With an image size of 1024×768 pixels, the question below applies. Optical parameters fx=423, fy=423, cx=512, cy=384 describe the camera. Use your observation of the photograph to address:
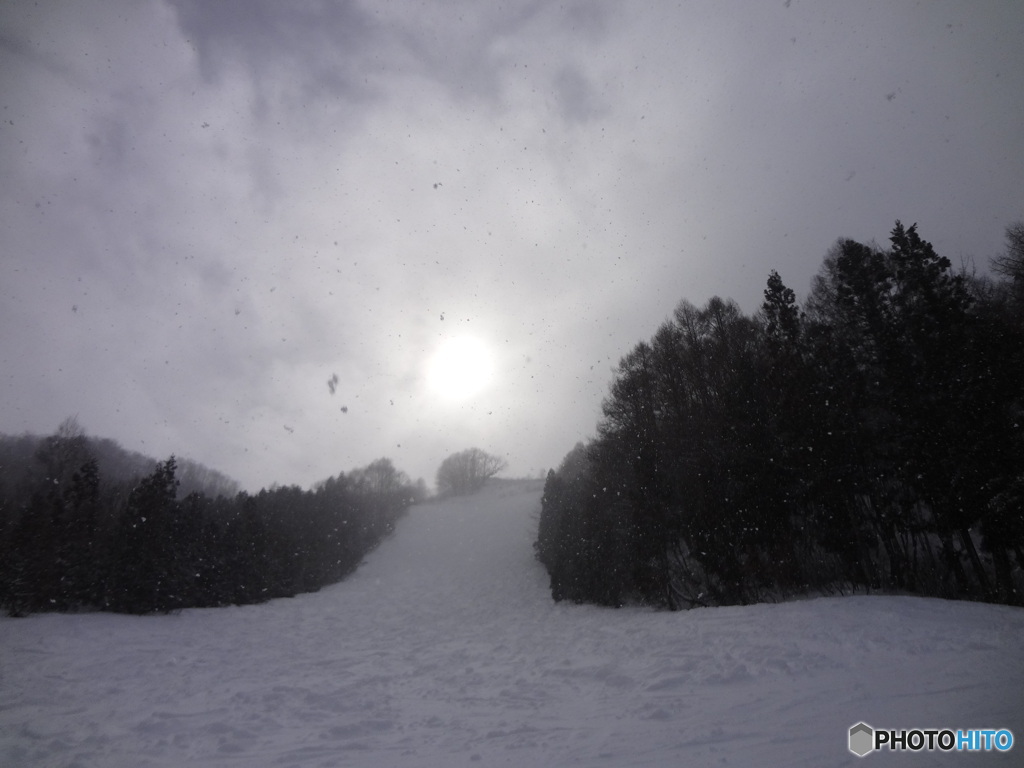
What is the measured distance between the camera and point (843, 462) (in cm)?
1569

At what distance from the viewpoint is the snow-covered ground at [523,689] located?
5242 mm

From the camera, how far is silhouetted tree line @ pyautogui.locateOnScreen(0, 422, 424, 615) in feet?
45.9

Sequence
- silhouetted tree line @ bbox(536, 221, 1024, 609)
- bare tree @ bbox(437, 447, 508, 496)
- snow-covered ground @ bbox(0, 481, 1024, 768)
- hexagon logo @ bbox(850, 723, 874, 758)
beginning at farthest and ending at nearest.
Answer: bare tree @ bbox(437, 447, 508, 496), silhouetted tree line @ bbox(536, 221, 1024, 609), snow-covered ground @ bbox(0, 481, 1024, 768), hexagon logo @ bbox(850, 723, 874, 758)

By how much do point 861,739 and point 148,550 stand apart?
815 inches

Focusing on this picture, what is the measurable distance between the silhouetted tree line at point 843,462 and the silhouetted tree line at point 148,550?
15.7m

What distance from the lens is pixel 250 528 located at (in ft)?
74.8

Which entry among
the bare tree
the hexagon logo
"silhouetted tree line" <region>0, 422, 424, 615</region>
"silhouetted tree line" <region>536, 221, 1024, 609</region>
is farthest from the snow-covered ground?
the bare tree

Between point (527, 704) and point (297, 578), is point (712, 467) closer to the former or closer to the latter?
point (527, 704)

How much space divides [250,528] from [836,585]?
26634mm

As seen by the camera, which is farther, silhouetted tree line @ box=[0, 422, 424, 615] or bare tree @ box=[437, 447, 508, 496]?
bare tree @ box=[437, 447, 508, 496]

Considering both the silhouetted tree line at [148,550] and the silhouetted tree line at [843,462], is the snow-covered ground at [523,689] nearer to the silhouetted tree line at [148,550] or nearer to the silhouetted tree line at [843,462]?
the silhouetted tree line at [148,550]

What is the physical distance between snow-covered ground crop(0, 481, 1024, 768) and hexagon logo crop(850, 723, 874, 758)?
0.37ft

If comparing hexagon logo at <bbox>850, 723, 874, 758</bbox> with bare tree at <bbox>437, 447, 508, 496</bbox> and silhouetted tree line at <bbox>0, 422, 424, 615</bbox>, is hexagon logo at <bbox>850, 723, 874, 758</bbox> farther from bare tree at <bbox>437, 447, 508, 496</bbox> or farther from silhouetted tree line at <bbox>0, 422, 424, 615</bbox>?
bare tree at <bbox>437, 447, 508, 496</bbox>

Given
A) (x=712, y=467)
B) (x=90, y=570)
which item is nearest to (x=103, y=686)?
(x=90, y=570)
